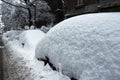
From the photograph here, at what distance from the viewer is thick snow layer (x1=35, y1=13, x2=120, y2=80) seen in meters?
3.99

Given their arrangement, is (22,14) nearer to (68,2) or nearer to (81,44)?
(68,2)

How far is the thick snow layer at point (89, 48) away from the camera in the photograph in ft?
13.1

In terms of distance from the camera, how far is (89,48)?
14.8ft

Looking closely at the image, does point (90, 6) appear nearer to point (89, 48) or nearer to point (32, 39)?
point (32, 39)

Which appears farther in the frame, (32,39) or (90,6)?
(90,6)

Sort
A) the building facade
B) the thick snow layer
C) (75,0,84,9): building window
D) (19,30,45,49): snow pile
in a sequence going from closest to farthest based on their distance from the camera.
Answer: the thick snow layer < (19,30,45,49): snow pile < the building facade < (75,0,84,9): building window

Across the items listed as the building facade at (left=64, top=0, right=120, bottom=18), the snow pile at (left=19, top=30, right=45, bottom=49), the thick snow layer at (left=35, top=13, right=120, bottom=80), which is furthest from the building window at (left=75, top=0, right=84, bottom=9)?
the thick snow layer at (left=35, top=13, right=120, bottom=80)

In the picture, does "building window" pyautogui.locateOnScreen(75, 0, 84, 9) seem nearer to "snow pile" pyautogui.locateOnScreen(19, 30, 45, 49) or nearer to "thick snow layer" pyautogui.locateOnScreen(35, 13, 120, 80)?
"snow pile" pyautogui.locateOnScreen(19, 30, 45, 49)

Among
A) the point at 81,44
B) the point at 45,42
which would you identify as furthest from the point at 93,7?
the point at 81,44

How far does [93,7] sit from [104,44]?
52.0ft

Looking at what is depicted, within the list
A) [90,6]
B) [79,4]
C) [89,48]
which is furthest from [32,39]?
[79,4]

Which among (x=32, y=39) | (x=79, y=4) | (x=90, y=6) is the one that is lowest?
(x=32, y=39)

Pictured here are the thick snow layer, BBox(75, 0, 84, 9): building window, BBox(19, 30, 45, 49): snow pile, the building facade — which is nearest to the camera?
the thick snow layer

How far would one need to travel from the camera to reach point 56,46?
5.79 m
